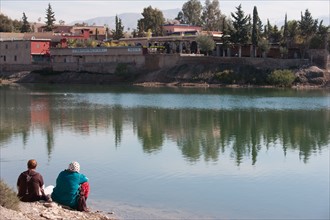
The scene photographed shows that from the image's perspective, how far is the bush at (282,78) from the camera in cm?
7638

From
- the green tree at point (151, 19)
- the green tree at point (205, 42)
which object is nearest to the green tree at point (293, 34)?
the green tree at point (205, 42)

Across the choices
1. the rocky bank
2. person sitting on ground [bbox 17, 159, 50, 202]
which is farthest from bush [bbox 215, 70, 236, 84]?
person sitting on ground [bbox 17, 159, 50, 202]

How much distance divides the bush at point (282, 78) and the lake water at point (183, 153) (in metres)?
19.5

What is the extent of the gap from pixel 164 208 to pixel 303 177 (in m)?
7.30

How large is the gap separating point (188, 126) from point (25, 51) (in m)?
59.7

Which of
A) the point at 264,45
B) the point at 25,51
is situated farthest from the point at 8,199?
the point at 25,51

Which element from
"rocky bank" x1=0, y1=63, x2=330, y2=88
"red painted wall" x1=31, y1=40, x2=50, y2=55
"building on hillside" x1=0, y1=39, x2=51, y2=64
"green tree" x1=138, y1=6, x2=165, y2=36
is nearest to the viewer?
"rocky bank" x1=0, y1=63, x2=330, y2=88

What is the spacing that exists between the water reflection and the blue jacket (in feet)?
42.6

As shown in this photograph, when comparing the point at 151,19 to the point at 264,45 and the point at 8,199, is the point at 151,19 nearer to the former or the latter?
the point at 264,45

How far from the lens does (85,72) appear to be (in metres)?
92.4

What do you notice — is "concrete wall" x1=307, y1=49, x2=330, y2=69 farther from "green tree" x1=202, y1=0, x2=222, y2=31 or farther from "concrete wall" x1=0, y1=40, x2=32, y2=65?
"green tree" x1=202, y1=0, x2=222, y2=31

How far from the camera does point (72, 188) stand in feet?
46.9

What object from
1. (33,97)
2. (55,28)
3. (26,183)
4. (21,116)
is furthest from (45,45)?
(26,183)

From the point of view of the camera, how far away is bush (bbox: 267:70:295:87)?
3007 inches
